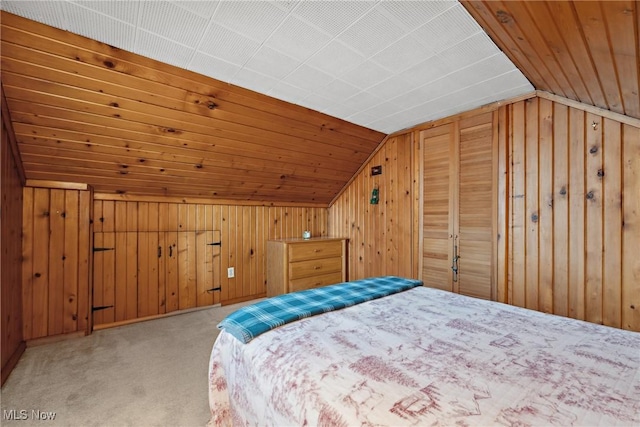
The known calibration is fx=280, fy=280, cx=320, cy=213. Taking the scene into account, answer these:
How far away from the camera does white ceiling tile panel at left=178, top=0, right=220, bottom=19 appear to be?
4.84 ft

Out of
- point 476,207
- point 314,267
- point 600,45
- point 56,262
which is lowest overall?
point 314,267

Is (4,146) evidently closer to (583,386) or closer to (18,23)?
(18,23)

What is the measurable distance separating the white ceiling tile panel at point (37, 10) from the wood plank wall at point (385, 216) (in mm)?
3164

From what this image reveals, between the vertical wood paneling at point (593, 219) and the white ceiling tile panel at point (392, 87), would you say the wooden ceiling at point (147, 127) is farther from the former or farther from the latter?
the vertical wood paneling at point (593, 219)

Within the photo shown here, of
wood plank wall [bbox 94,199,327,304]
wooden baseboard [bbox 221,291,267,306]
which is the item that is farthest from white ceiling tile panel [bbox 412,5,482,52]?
wooden baseboard [bbox 221,291,267,306]

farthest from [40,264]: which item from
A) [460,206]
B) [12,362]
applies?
[460,206]

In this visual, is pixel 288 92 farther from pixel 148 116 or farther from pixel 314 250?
pixel 314 250

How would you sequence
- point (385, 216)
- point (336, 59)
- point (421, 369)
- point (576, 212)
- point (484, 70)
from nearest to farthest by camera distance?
point (421, 369), point (336, 59), point (484, 70), point (576, 212), point (385, 216)

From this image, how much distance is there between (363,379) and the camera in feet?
3.04

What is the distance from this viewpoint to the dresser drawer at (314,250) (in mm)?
3628

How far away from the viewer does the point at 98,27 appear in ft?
5.40

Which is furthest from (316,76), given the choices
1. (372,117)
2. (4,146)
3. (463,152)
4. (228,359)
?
(4,146)

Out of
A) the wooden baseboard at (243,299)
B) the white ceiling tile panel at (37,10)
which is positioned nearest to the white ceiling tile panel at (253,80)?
the white ceiling tile panel at (37,10)

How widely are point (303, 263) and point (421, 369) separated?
278 cm
